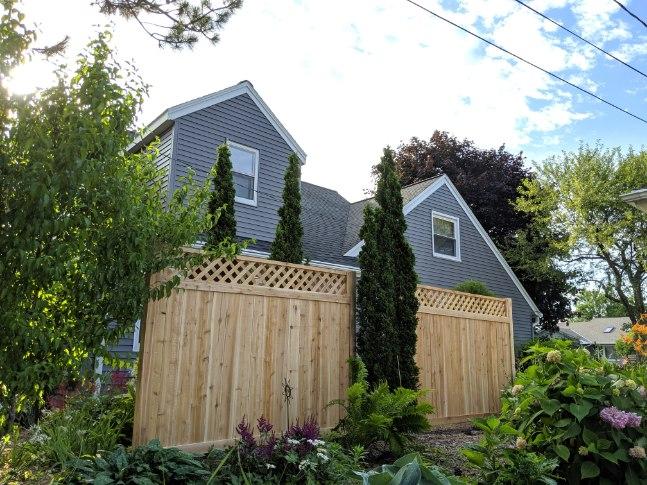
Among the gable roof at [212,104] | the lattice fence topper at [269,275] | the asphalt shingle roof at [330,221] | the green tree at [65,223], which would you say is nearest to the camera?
the green tree at [65,223]

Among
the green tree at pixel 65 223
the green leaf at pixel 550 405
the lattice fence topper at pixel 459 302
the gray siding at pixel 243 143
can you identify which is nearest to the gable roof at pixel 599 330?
the lattice fence topper at pixel 459 302

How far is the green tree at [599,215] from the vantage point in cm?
1616

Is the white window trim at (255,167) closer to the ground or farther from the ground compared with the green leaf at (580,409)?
farther from the ground

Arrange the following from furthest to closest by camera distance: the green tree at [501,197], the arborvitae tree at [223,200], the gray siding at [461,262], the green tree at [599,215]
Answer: the green tree at [501,197] → the green tree at [599,215] → the gray siding at [461,262] → the arborvitae tree at [223,200]

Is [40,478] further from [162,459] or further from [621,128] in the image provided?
[621,128]

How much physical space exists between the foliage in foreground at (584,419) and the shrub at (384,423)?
1624 mm

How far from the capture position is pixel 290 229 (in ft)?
22.4

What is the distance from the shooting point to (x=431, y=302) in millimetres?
6977

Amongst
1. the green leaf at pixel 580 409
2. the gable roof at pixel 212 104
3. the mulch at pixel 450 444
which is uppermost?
the gable roof at pixel 212 104

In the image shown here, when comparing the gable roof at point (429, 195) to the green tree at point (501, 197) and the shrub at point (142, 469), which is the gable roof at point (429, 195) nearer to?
the green tree at point (501, 197)

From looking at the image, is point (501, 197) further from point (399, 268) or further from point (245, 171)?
point (399, 268)

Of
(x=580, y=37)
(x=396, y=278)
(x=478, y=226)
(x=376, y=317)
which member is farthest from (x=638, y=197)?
(x=478, y=226)

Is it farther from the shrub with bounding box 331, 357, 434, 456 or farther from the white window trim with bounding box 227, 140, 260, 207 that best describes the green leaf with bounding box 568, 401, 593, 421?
the white window trim with bounding box 227, 140, 260, 207

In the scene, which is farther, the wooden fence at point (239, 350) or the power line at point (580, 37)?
the power line at point (580, 37)
